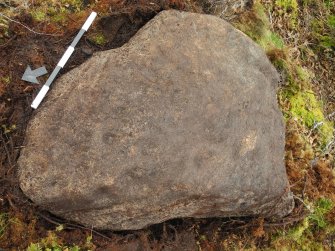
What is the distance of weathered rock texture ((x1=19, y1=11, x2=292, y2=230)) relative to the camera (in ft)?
10.1

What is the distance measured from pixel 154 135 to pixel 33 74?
1153mm

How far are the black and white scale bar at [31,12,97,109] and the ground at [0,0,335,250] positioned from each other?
0.07 m

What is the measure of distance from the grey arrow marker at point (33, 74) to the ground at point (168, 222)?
43 millimetres

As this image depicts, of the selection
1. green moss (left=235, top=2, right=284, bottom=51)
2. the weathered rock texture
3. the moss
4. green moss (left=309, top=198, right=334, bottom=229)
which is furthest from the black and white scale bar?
green moss (left=309, top=198, right=334, bottom=229)

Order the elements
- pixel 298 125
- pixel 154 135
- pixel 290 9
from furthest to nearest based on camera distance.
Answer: pixel 290 9, pixel 298 125, pixel 154 135

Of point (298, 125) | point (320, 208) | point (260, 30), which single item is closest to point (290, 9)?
point (260, 30)

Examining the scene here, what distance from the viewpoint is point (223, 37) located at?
361cm

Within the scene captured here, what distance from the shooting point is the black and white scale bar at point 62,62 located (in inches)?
132

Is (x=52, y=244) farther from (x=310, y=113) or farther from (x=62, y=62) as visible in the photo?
(x=310, y=113)

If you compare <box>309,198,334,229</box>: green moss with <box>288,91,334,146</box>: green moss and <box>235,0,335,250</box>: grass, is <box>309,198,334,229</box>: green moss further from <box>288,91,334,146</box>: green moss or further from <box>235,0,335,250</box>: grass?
<box>288,91,334,146</box>: green moss

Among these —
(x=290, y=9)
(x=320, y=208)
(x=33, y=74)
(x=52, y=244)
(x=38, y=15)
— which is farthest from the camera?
(x=290, y=9)

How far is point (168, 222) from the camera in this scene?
3697mm

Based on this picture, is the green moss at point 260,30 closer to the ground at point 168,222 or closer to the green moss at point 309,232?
the ground at point 168,222

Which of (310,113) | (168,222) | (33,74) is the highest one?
(33,74)
